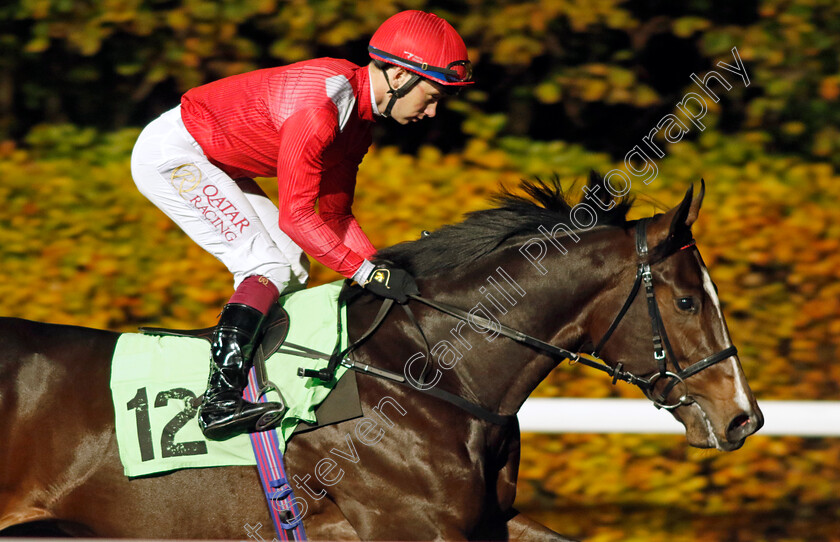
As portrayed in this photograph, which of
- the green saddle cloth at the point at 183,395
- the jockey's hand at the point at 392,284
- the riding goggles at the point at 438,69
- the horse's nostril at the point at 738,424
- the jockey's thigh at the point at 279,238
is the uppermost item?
the riding goggles at the point at 438,69

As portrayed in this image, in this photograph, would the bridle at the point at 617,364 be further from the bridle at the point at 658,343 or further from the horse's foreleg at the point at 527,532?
the horse's foreleg at the point at 527,532

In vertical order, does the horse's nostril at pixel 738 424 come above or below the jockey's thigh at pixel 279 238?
above

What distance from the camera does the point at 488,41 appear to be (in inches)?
200

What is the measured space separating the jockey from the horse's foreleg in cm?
85

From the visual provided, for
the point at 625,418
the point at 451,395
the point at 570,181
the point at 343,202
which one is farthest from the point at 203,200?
the point at 570,181

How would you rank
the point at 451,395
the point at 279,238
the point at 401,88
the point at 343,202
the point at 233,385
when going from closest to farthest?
1. the point at 233,385
2. the point at 451,395
3. the point at 401,88
4. the point at 279,238
5. the point at 343,202

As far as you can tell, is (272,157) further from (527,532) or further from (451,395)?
(527,532)

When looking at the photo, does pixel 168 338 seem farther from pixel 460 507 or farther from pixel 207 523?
pixel 460 507

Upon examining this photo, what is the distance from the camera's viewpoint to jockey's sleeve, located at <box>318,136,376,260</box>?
3.20 metres

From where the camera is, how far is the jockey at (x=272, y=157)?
8.60ft

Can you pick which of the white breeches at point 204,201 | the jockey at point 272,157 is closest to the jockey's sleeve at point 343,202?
the jockey at point 272,157

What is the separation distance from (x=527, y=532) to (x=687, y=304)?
3.00 feet

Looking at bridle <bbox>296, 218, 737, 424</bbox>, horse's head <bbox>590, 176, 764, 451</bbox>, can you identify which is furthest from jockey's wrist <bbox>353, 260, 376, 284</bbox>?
horse's head <bbox>590, 176, 764, 451</bbox>

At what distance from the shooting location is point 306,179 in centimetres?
263
